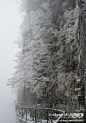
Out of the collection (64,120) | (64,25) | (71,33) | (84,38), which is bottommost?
(64,120)

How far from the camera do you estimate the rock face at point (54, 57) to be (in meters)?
15.6

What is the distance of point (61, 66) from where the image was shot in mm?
17375

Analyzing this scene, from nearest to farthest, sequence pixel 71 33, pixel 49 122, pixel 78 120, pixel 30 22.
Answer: pixel 78 120 → pixel 49 122 → pixel 71 33 → pixel 30 22

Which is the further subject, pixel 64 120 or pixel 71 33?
pixel 71 33

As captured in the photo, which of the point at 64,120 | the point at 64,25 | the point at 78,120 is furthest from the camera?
the point at 64,25

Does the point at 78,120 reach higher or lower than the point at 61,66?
lower

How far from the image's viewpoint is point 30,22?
76.2 ft

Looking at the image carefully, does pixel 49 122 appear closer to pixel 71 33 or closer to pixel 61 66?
pixel 61 66

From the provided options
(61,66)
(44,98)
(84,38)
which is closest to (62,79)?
(61,66)

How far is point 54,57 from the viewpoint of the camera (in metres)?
19.0

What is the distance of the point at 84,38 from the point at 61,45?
787 cm

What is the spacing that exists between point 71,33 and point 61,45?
2.39 m

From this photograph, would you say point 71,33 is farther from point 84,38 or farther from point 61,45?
point 84,38

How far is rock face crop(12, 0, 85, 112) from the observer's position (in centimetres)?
1564
